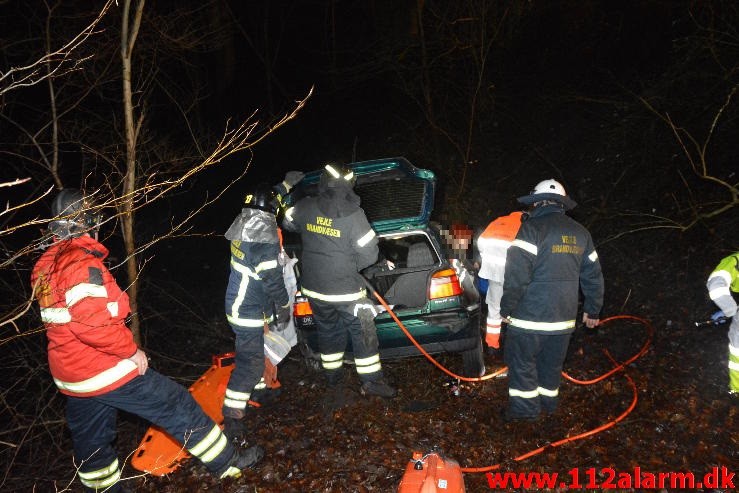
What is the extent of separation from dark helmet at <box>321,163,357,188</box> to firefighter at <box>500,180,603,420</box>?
1.51m

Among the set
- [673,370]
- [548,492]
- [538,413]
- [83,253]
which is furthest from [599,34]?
[83,253]

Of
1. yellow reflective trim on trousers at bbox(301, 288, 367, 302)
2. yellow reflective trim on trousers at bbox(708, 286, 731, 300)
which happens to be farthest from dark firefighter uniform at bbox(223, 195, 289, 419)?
yellow reflective trim on trousers at bbox(708, 286, 731, 300)

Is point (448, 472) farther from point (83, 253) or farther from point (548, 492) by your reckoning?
point (83, 253)

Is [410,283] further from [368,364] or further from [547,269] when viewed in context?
[547,269]

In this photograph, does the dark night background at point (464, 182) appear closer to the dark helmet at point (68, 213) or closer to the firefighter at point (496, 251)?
the dark helmet at point (68, 213)

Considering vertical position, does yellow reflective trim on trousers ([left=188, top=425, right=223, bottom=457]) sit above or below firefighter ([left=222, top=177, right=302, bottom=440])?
below

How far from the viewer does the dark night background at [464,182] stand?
4.05m

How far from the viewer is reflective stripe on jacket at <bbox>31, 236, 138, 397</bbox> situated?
3.15 meters

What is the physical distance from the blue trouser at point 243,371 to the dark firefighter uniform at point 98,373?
537mm

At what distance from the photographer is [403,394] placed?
15.7 ft

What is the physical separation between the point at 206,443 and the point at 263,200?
80.2 inches

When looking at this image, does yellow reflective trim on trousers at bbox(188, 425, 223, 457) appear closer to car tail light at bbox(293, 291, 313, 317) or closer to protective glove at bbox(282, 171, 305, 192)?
car tail light at bbox(293, 291, 313, 317)

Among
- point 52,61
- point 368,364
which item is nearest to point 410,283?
point 368,364

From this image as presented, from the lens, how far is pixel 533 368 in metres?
4.06
